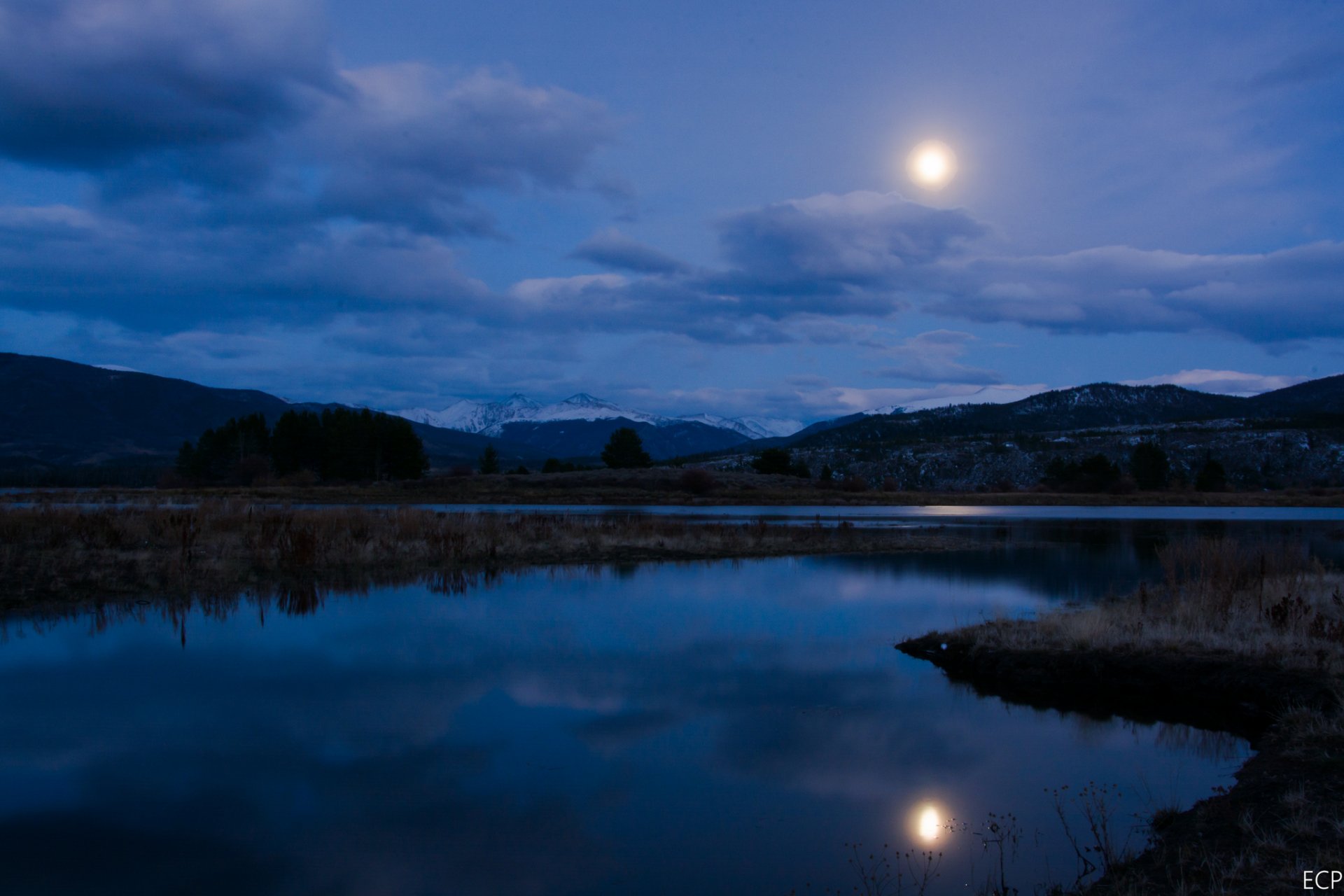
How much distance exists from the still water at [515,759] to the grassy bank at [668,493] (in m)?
57.4

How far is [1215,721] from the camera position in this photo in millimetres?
11898

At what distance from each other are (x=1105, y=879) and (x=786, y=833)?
2700mm

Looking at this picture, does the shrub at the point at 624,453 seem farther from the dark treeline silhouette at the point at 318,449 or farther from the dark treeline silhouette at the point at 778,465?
the dark treeline silhouette at the point at 318,449

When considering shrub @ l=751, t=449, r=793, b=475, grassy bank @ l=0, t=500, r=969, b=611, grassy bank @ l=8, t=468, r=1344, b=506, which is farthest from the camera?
shrub @ l=751, t=449, r=793, b=475

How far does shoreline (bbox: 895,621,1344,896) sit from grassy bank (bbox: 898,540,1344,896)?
0.8 inches

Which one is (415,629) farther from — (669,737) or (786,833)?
(786,833)

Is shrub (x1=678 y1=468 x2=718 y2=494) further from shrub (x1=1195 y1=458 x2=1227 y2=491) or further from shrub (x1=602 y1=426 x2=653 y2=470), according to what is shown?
shrub (x1=1195 y1=458 x2=1227 y2=491)

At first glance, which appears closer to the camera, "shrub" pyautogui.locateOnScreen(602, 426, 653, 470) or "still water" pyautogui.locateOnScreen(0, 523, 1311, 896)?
"still water" pyautogui.locateOnScreen(0, 523, 1311, 896)

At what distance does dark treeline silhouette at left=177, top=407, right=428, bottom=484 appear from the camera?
100 metres

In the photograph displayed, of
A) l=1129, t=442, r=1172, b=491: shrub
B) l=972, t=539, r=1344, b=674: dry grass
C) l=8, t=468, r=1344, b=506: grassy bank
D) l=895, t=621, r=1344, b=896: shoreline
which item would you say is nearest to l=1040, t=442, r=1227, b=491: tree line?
l=1129, t=442, r=1172, b=491: shrub

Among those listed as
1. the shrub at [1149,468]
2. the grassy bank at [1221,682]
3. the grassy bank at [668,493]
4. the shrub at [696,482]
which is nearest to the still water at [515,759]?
the grassy bank at [1221,682]

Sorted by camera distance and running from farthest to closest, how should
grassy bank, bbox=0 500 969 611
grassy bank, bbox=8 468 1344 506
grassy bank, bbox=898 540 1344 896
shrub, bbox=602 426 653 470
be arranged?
shrub, bbox=602 426 653 470 → grassy bank, bbox=8 468 1344 506 → grassy bank, bbox=0 500 969 611 → grassy bank, bbox=898 540 1344 896

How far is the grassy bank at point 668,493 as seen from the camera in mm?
76562

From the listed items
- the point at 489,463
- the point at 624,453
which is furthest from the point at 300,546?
the point at 489,463
